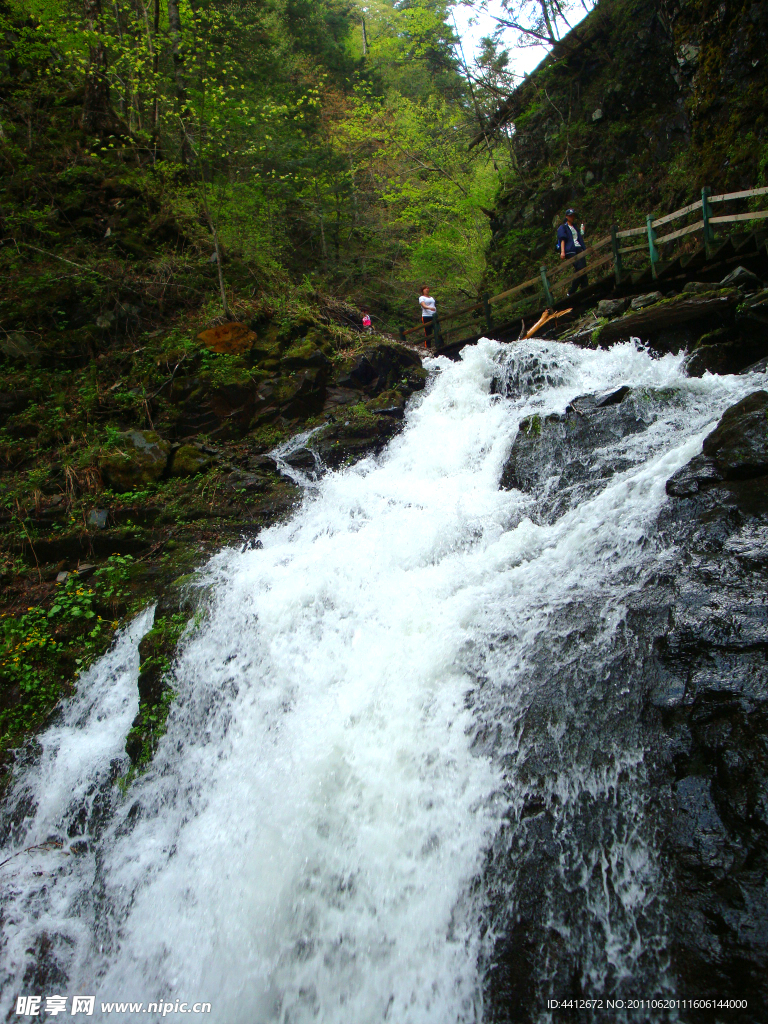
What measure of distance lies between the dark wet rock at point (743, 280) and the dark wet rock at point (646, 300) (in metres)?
1.32

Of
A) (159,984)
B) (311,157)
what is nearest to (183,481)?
(159,984)

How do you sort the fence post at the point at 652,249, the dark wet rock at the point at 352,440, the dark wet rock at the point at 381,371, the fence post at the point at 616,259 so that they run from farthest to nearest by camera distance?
the dark wet rock at the point at 381,371
the fence post at the point at 616,259
the fence post at the point at 652,249
the dark wet rock at the point at 352,440

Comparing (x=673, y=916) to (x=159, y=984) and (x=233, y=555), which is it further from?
(x=233, y=555)

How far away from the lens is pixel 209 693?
5.39 metres

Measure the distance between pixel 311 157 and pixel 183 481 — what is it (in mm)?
13389

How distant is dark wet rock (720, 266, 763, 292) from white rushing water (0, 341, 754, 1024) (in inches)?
103

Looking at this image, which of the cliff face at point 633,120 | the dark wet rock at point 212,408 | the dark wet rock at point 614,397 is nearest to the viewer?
the dark wet rock at point 614,397

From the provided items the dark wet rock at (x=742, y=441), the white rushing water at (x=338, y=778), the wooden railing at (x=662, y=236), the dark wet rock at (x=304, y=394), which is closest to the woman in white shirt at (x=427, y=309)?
the wooden railing at (x=662, y=236)

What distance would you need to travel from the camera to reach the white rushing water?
3.31 m

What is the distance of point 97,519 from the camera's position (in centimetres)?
775

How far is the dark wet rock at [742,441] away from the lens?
441 centimetres

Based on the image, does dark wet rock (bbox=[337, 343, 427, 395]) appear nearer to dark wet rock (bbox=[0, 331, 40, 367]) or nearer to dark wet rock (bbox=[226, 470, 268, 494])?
dark wet rock (bbox=[226, 470, 268, 494])

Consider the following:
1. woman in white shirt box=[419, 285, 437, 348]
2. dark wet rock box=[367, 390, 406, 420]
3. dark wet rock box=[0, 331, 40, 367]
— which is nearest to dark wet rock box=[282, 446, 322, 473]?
dark wet rock box=[367, 390, 406, 420]

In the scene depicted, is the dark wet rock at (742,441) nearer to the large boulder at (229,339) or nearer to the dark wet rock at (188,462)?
the dark wet rock at (188,462)
